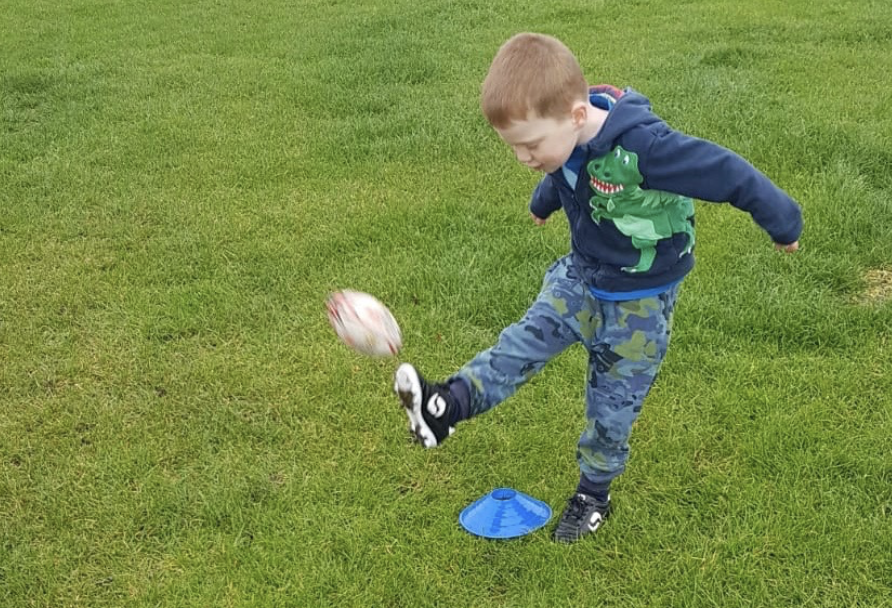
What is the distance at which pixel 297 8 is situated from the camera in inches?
405

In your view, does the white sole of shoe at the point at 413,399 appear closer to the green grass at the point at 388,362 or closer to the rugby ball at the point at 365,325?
the rugby ball at the point at 365,325

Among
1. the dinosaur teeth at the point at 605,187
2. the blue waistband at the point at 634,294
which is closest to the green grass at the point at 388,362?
the blue waistband at the point at 634,294

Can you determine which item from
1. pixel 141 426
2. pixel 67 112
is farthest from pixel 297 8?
pixel 141 426

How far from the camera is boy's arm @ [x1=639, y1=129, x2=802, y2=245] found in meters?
2.27

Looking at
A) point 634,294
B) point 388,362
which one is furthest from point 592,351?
point 388,362

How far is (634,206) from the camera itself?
2.44 metres

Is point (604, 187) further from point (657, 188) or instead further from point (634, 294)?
point (634, 294)

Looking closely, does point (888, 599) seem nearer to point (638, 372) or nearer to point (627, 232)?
point (638, 372)

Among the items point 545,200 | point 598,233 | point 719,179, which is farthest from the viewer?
point 545,200

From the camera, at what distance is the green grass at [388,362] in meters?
2.86

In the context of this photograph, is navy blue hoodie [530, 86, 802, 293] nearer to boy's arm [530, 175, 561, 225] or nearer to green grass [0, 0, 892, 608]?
boy's arm [530, 175, 561, 225]

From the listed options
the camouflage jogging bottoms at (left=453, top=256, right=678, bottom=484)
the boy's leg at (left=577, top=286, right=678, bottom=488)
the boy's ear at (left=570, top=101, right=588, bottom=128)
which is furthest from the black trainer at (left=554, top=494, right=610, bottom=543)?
the boy's ear at (left=570, top=101, right=588, bottom=128)

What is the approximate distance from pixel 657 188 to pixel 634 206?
3.7 inches

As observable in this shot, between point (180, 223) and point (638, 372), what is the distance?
342cm
